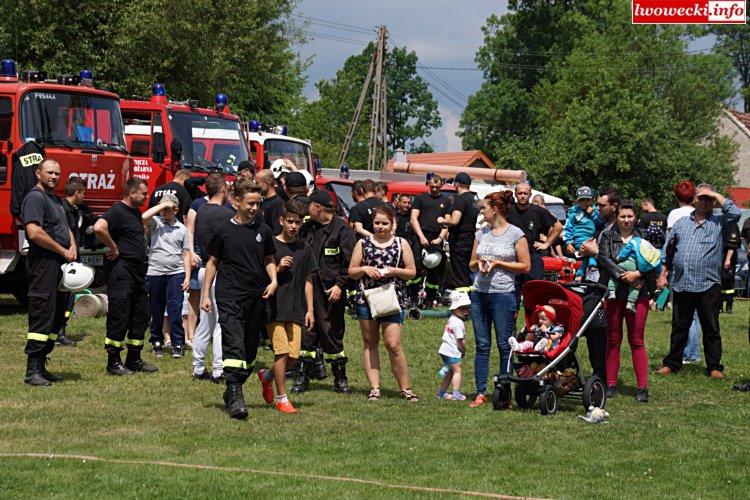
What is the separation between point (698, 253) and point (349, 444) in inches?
222

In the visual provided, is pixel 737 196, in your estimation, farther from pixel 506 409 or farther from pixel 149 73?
pixel 506 409

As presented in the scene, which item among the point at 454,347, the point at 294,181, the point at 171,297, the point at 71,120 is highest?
the point at 71,120

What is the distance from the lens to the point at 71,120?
16.7m

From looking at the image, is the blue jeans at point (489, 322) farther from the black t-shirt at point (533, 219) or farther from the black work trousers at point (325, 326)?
the black t-shirt at point (533, 219)

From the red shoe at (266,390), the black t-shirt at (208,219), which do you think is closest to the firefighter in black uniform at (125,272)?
the black t-shirt at (208,219)

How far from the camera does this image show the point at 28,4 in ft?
80.7

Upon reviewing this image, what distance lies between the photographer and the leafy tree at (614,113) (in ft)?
141

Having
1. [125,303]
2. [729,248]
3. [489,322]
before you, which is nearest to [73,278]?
[125,303]

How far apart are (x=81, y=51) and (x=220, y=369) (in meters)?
16.4

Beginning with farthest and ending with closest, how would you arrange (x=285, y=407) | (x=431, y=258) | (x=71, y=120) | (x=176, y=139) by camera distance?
(x=176, y=139)
(x=431, y=258)
(x=71, y=120)
(x=285, y=407)

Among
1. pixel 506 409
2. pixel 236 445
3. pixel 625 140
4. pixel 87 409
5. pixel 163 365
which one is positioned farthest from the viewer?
pixel 625 140

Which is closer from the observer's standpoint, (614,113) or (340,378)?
(340,378)

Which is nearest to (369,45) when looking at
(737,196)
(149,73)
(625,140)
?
(737,196)

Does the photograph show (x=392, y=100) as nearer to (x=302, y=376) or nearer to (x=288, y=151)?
(x=288, y=151)
